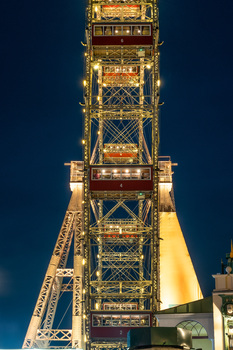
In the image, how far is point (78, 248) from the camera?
281 ft

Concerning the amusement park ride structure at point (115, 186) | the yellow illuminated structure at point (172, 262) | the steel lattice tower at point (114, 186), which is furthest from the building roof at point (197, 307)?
the yellow illuminated structure at point (172, 262)

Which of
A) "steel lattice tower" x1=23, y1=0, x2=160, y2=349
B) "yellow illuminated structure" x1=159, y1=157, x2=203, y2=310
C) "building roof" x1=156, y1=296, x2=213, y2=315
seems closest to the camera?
"building roof" x1=156, y1=296, x2=213, y2=315

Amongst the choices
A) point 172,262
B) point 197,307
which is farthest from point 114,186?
point 197,307

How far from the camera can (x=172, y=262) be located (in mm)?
81750

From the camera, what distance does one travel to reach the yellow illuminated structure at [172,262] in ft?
259

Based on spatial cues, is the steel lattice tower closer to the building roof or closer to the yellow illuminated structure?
the yellow illuminated structure

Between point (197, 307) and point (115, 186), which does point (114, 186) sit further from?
point (197, 307)

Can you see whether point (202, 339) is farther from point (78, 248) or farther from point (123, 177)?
point (78, 248)

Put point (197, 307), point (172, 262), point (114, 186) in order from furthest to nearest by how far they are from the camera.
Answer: point (172, 262) → point (114, 186) → point (197, 307)

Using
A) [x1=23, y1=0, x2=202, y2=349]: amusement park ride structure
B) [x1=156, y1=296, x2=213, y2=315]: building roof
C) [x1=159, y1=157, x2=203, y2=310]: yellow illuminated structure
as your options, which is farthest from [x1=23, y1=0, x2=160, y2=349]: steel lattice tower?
[x1=156, y1=296, x2=213, y2=315]: building roof

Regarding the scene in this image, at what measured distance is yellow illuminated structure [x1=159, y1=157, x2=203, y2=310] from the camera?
78.9 meters

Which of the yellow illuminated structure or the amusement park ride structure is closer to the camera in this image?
the amusement park ride structure

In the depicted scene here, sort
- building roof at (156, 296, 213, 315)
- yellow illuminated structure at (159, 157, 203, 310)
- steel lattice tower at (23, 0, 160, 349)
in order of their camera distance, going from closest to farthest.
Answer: building roof at (156, 296, 213, 315) < steel lattice tower at (23, 0, 160, 349) < yellow illuminated structure at (159, 157, 203, 310)

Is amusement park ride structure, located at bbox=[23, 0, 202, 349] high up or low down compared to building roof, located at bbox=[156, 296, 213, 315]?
up
